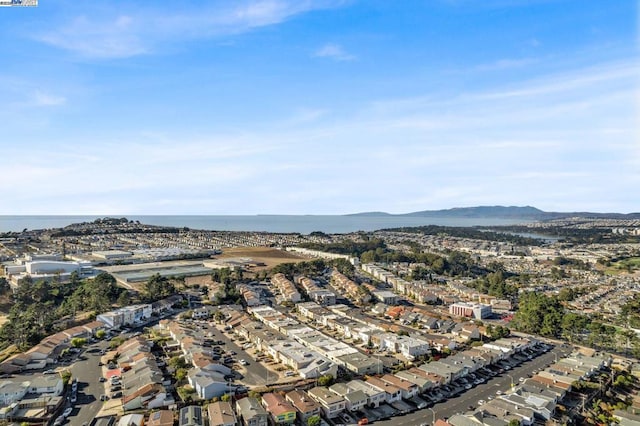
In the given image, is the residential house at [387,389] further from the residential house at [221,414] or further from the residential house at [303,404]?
the residential house at [221,414]

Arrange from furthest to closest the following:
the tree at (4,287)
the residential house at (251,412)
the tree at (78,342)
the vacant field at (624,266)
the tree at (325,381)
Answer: the vacant field at (624,266), the tree at (4,287), the tree at (78,342), the tree at (325,381), the residential house at (251,412)

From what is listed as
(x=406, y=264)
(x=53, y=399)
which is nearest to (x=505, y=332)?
(x=53, y=399)

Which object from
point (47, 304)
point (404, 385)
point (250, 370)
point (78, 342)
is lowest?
point (250, 370)

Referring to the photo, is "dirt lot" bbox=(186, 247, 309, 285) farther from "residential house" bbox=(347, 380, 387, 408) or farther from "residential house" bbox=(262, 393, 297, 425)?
"residential house" bbox=(262, 393, 297, 425)

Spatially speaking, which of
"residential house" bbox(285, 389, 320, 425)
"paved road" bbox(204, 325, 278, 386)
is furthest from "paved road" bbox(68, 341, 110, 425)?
"residential house" bbox(285, 389, 320, 425)

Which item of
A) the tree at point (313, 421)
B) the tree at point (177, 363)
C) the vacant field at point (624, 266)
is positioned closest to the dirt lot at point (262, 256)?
the tree at point (177, 363)

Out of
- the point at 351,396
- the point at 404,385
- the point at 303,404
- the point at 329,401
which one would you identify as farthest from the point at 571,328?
the point at 303,404

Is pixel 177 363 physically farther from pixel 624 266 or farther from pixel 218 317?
pixel 624 266

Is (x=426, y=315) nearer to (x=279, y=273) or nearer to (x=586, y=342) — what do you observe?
(x=586, y=342)
